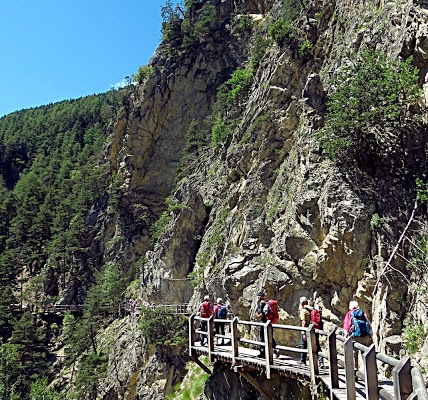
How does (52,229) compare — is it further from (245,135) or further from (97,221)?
(245,135)

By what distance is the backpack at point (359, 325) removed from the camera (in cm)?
829

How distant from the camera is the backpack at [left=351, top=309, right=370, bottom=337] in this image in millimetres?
8289

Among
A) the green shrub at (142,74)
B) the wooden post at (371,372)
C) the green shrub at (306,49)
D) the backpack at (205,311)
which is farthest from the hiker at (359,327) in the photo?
the green shrub at (142,74)

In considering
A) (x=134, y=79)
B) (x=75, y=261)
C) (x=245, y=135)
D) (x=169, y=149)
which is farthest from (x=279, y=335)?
(x=134, y=79)

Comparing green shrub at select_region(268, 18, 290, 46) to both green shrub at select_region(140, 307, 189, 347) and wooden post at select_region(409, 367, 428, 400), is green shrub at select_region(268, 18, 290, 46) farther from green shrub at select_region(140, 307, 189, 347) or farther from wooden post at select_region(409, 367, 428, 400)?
wooden post at select_region(409, 367, 428, 400)

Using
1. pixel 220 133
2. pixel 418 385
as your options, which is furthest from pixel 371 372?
pixel 220 133

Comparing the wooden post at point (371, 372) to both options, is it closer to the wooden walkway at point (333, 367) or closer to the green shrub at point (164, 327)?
the wooden walkway at point (333, 367)

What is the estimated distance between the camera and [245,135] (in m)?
22.9

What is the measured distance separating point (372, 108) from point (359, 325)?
6955 millimetres

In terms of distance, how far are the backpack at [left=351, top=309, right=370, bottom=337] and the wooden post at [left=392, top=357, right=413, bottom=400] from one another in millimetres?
4261

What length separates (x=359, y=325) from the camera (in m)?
8.29

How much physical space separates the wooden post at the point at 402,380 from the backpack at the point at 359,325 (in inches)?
168

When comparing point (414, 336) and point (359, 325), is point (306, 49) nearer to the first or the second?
point (414, 336)

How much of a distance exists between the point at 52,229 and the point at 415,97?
4785 centimetres
